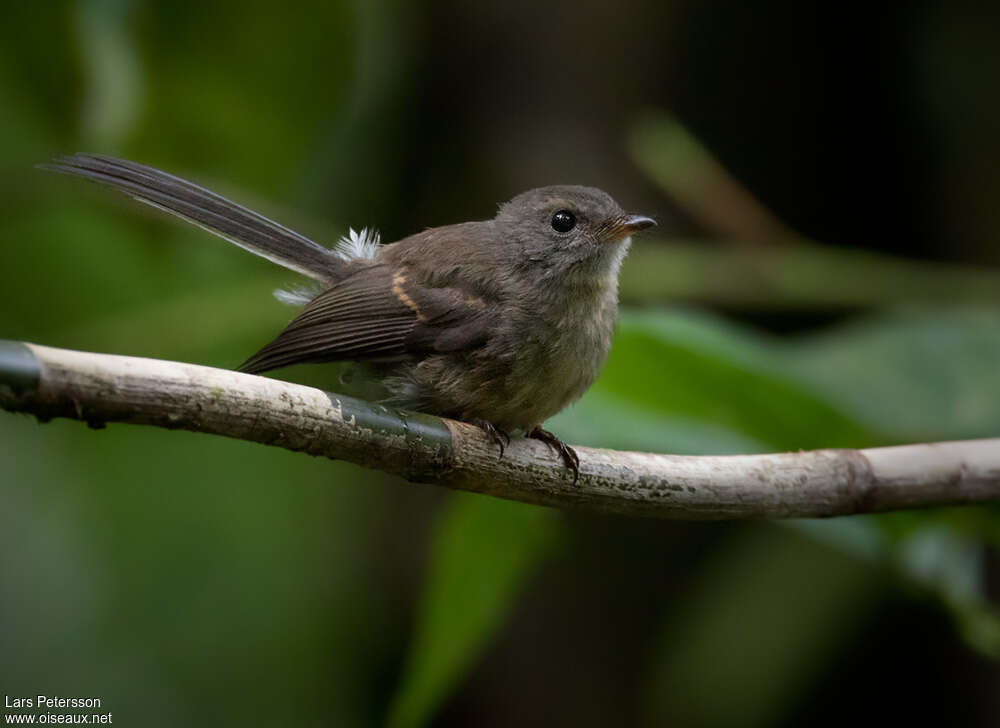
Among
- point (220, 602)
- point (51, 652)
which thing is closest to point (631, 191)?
point (220, 602)

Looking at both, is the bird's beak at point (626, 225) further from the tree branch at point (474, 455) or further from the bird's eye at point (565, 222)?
the tree branch at point (474, 455)

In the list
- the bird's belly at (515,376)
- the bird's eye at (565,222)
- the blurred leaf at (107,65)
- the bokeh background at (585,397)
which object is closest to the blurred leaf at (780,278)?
the bokeh background at (585,397)

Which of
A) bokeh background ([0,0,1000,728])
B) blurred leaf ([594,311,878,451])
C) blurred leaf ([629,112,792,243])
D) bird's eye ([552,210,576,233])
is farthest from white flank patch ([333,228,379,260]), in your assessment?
blurred leaf ([629,112,792,243])

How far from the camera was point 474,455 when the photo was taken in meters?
2.27

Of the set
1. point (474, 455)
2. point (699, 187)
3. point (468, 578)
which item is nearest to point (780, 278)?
point (699, 187)

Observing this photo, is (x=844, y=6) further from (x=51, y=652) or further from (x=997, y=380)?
(x=51, y=652)

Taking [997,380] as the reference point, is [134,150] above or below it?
above

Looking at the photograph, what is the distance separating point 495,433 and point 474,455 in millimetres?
294

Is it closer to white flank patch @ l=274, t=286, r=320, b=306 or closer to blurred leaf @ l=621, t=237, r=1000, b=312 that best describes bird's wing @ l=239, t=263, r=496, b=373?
white flank patch @ l=274, t=286, r=320, b=306

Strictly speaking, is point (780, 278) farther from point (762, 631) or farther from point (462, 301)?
point (462, 301)

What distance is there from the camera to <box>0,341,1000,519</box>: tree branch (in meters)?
1.69

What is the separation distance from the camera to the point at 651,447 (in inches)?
122

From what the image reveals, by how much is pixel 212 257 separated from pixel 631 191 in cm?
200

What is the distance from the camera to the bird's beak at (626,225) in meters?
3.08
